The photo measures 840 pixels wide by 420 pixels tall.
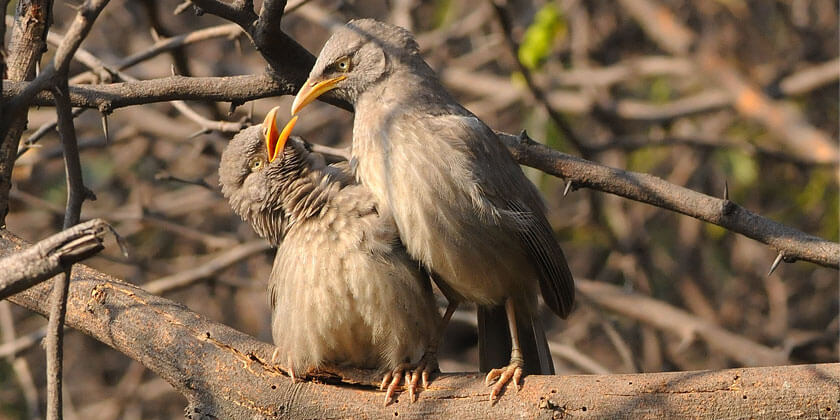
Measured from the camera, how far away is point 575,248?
855 cm

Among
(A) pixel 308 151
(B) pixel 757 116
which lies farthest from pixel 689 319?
(A) pixel 308 151

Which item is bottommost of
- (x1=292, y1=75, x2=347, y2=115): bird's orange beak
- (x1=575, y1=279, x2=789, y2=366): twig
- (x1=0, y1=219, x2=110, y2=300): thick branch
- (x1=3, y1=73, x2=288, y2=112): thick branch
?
(x1=575, y1=279, x2=789, y2=366): twig

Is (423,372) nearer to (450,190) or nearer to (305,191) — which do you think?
(450,190)

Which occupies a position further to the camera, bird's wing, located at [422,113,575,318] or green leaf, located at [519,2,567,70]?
green leaf, located at [519,2,567,70]

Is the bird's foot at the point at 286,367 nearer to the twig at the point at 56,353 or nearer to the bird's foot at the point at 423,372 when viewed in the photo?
the bird's foot at the point at 423,372

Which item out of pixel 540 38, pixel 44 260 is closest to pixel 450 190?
pixel 44 260

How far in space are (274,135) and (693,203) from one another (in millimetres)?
1772

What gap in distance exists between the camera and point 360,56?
4.26 m

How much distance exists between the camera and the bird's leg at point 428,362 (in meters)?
3.59

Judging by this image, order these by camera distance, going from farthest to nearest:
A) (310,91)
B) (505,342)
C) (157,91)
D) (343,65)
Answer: (505,342)
(343,65)
(310,91)
(157,91)

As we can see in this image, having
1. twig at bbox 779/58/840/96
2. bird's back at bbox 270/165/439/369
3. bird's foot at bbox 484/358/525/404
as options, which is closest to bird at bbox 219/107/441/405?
bird's back at bbox 270/165/439/369

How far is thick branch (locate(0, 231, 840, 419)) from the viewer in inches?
123

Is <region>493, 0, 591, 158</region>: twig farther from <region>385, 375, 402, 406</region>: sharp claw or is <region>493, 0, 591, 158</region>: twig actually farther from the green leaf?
<region>385, 375, 402, 406</region>: sharp claw

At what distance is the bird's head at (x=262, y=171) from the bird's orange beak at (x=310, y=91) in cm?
17
